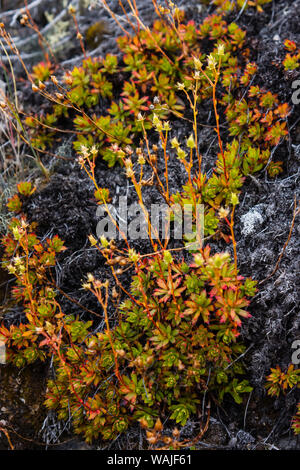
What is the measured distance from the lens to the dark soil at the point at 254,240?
7.86 feet

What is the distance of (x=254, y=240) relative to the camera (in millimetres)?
2812

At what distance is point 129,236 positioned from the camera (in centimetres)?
308

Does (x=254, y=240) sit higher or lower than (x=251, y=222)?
lower

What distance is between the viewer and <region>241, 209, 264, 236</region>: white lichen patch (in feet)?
9.33

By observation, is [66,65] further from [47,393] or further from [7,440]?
[7,440]

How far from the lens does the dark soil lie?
239cm

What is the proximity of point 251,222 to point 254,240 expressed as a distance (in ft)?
0.45

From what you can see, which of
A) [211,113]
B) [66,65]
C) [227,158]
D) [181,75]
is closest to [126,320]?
[227,158]

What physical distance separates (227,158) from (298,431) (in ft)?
6.11

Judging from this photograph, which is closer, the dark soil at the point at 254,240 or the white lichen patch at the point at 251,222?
the dark soil at the point at 254,240

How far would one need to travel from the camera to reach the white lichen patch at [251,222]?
2844mm

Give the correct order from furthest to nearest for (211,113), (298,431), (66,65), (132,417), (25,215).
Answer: (66,65)
(211,113)
(25,215)
(132,417)
(298,431)

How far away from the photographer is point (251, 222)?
286 cm

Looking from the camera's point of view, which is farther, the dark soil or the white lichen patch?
the white lichen patch
